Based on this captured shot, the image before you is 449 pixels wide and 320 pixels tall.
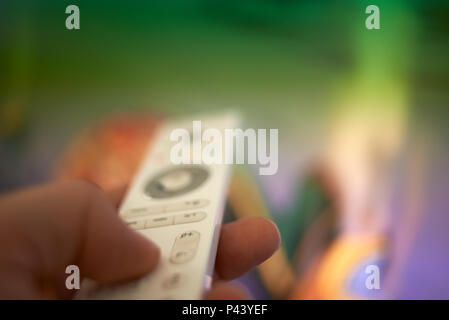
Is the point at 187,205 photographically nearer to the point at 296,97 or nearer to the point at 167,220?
the point at 167,220

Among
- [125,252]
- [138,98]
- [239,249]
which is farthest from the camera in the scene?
[138,98]

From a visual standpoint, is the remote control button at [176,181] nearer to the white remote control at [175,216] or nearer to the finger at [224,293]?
the white remote control at [175,216]

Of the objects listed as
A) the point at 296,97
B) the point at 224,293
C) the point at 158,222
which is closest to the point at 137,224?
the point at 158,222

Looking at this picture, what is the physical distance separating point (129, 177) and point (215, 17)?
0.30 metres

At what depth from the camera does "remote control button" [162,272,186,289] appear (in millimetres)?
447

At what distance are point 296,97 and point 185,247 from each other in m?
0.32

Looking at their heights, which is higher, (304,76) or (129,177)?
(304,76)

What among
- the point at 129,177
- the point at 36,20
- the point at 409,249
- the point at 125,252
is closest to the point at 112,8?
the point at 36,20

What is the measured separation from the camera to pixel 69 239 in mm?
468

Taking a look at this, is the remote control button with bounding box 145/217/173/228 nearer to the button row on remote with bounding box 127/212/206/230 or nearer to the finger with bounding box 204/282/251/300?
the button row on remote with bounding box 127/212/206/230

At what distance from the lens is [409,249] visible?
646 mm

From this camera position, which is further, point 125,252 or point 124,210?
point 124,210
